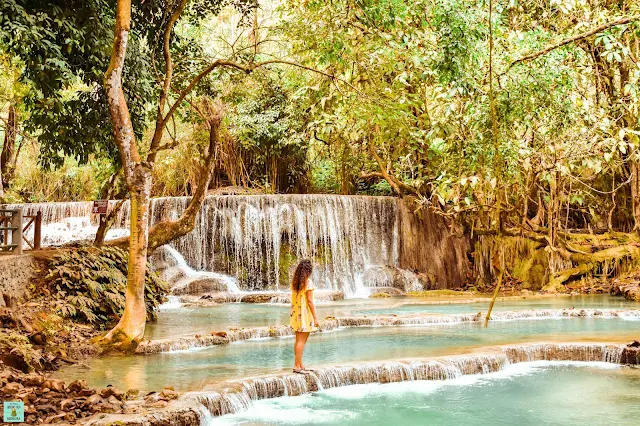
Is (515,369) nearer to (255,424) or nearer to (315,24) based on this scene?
(255,424)

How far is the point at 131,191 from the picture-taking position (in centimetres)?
1030

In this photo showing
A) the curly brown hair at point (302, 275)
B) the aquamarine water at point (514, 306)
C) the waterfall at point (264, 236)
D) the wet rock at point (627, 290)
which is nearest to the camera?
the curly brown hair at point (302, 275)

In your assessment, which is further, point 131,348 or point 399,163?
point 399,163

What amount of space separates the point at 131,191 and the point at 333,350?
3729mm

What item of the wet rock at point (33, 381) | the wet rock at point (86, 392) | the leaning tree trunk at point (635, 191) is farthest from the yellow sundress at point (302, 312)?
the leaning tree trunk at point (635, 191)

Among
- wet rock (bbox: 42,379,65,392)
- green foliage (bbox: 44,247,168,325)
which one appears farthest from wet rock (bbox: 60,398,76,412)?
green foliage (bbox: 44,247,168,325)

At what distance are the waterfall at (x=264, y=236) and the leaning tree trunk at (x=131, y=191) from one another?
10379mm

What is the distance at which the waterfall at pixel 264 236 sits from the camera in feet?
70.0

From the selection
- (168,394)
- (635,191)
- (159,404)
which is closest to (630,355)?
(168,394)

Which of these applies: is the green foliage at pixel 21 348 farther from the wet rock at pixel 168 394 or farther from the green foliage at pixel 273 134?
the green foliage at pixel 273 134

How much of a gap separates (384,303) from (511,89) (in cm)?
873

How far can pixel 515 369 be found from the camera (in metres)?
9.97

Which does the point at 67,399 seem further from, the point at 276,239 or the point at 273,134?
the point at 273,134

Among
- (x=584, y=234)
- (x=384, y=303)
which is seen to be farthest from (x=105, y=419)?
(x=584, y=234)
